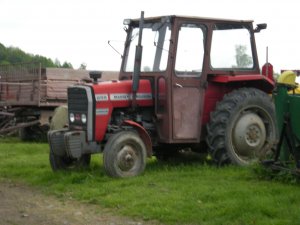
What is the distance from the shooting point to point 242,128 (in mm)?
9945

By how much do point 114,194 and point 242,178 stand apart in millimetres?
1867

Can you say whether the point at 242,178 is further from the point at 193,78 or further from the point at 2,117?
the point at 2,117

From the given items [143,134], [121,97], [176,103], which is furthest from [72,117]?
[176,103]

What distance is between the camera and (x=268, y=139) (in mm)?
10195

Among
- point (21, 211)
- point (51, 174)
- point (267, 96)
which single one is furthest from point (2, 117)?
point (21, 211)

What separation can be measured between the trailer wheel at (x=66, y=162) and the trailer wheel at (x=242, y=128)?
1995 mm

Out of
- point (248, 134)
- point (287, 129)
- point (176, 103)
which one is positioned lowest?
point (248, 134)

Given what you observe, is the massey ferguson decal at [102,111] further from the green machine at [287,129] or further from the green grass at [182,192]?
the green machine at [287,129]

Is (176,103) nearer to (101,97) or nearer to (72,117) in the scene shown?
(101,97)

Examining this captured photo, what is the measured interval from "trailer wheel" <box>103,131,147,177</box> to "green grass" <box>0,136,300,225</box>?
0.54ft

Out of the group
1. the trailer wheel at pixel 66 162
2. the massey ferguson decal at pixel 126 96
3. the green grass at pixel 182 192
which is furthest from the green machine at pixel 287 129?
the trailer wheel at pixel 66 162

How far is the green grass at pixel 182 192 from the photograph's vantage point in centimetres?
649

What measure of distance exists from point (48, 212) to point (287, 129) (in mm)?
3232

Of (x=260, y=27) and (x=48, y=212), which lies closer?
(x=48, y=212)
